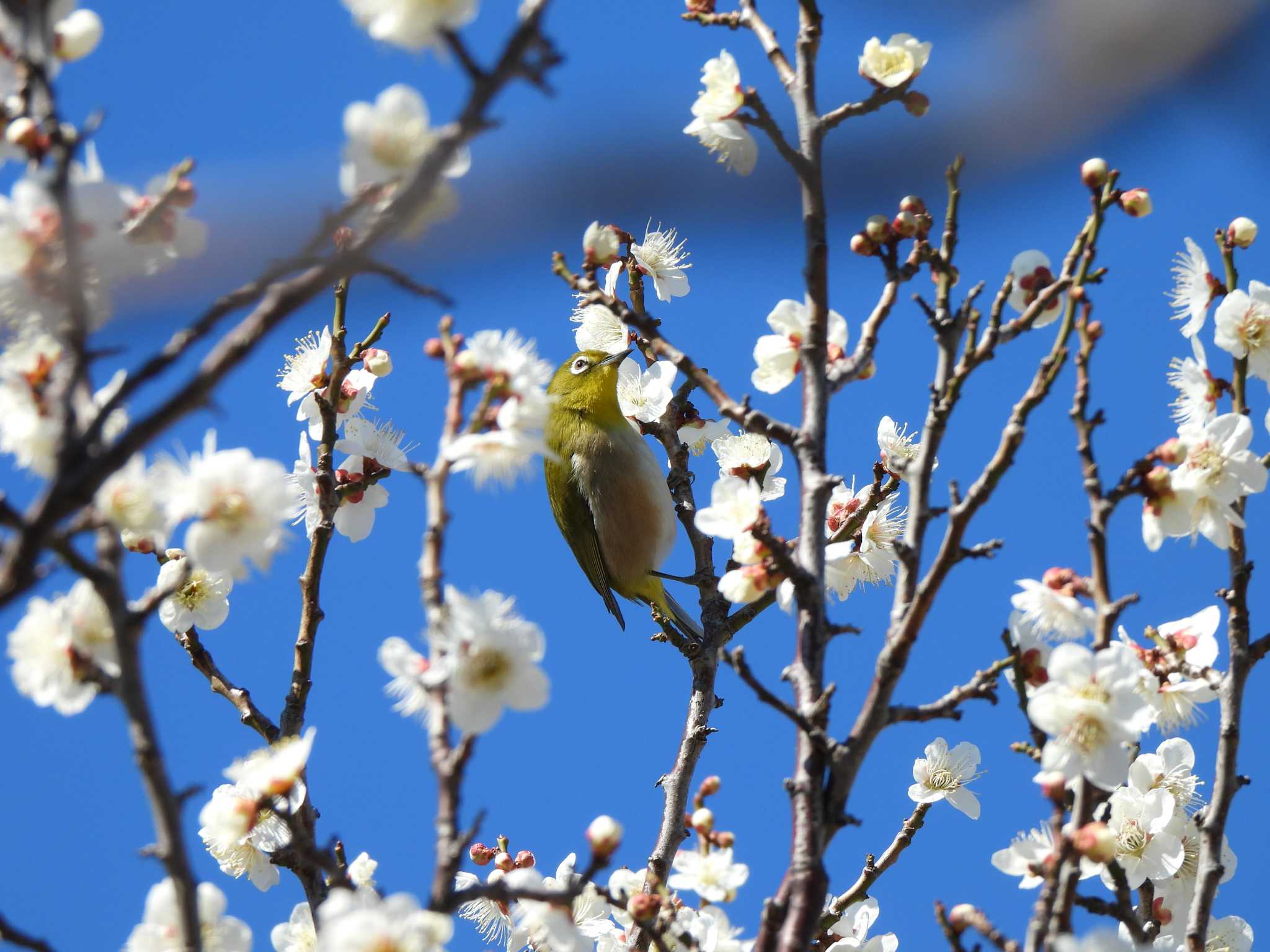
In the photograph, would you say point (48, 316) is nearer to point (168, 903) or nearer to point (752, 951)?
point (168, 903)

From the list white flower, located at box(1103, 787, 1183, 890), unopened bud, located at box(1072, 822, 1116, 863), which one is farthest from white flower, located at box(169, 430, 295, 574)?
white flower, located at box(1103, 787, 1183, 890)

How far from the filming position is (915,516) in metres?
2.42

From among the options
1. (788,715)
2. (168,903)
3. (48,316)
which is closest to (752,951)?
(788,715)

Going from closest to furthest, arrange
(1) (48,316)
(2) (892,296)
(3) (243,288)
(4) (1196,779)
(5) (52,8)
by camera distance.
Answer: (3) (243,288), (1) (48,316), (5) (52,8), (2) (892,296), (4) (1196,779)

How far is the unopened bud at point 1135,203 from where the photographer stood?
2.89 m

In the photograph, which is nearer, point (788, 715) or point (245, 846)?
point (788, 715)

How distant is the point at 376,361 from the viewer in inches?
144

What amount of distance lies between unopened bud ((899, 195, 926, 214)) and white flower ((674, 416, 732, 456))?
145 centimetres

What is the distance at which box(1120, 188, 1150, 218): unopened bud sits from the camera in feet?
9.47

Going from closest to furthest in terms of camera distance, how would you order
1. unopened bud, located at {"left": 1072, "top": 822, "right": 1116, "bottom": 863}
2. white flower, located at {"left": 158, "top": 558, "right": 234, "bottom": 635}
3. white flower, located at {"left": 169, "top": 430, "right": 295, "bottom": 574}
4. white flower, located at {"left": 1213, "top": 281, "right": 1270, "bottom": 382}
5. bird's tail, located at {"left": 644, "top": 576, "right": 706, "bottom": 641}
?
1. white flower, located at {"left": 169, "top": 430, "right": 295, "bottom": 574}
2. unopened bud, located at {"left": 1072, "top": 822, "right": 1116, "bottom": 863}
3. white flower, located at {"left": 1213, "top": 281, "right": 1270, "bottom": 382}
4. white flower, located at {"left": 158, "top": 558, "right": 234, "bottom": 635}
5. bird's tail, located at {"left": 644, "top": 576, "right": 706, "bottom": 641}

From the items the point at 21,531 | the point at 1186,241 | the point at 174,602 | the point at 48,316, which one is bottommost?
the point at 21,531

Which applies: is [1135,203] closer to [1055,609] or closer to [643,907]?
[1055,609]

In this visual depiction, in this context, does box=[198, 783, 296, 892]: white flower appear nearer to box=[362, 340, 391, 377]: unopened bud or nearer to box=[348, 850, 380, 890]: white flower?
box=[348, 850, 380, 890]: white flower

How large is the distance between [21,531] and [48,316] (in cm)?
46
